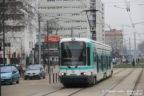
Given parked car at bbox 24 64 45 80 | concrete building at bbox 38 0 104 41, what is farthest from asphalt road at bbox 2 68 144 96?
concrete building at bbox 38 0 104 41

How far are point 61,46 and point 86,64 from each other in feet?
6.08

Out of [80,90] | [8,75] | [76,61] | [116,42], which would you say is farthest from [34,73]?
[116,42]

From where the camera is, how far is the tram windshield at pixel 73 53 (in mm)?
24953

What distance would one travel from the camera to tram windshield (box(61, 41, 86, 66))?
2495cm

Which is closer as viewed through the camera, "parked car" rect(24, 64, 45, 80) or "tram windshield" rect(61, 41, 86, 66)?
"tram windshield" rect(61, 41, 86, 66)

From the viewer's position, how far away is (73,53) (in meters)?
25.1

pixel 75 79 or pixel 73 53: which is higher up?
pixel 73 53

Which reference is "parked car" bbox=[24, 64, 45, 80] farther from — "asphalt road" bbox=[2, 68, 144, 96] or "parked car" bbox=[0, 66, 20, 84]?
"asphalt road" bbox=[2, 68, 144, 96]

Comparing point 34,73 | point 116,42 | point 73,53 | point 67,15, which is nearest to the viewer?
point 73,53

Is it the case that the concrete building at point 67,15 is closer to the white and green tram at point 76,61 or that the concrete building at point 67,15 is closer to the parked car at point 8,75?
the parked car at point 8,75

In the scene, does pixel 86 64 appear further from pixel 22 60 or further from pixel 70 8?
pixel 70 8

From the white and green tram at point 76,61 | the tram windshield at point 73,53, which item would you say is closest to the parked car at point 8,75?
the white and green tram at point 76,61

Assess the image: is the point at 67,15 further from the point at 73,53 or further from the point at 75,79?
the point at 75,79

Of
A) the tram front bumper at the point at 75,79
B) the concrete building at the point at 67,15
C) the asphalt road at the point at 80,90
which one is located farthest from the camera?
the concrete building at the point at 67,15
